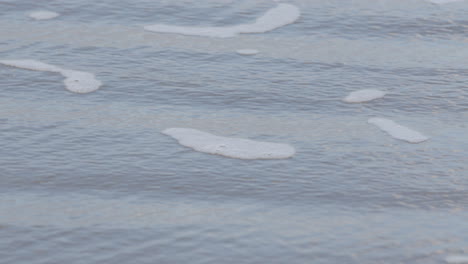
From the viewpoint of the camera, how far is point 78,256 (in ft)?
8.50

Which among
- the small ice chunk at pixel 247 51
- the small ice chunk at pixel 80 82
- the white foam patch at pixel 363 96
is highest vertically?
the small ice chunk at pixel 247 51

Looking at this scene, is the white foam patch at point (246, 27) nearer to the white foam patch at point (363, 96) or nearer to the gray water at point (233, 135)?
the gray water at point (233, 135)

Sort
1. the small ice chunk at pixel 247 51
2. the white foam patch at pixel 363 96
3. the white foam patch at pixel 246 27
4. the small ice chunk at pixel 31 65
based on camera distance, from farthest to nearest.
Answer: the white foam patch at pixel 246 27 < the small ice chunk at pixel 247 51 < the small ice chunk at pixel 31 65 < the white foam patch at pixel 363 96

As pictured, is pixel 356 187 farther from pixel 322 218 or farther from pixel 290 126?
pixel 290 126

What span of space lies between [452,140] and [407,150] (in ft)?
0.80

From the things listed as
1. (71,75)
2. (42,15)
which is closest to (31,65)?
(71,75)

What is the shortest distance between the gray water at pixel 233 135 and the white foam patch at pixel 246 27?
0.27 ft

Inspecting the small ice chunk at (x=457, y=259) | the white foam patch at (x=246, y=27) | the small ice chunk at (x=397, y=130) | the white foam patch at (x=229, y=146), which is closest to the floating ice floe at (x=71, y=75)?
the white foam patch at (x=229, y=146)

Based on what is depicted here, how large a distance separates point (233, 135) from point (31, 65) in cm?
139

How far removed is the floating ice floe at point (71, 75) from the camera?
159 inches

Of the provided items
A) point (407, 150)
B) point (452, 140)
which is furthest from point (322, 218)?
point (452, 140)

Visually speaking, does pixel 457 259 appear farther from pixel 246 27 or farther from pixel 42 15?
pixel 42 15

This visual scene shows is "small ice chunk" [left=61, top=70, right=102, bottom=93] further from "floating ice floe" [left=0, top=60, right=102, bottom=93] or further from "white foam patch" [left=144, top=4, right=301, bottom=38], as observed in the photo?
"white foam patch" [left=144, top=4, right=301, bottom=38]

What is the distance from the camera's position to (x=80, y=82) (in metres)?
4.09
